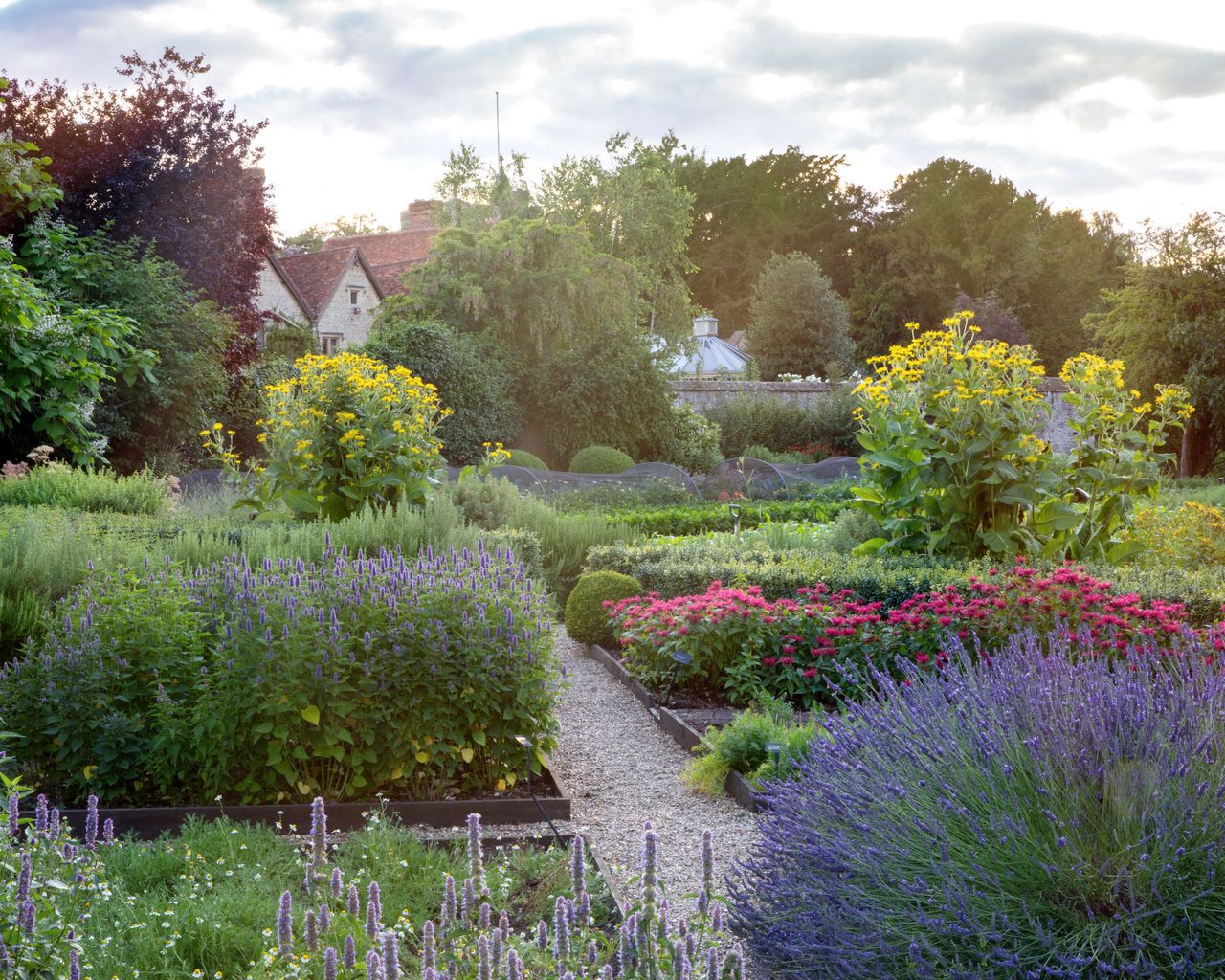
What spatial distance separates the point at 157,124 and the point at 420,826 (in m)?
13.4

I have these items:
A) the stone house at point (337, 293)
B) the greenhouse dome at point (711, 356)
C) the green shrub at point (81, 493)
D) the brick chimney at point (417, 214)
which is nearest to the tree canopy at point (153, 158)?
the green shrub at point (81, 493)

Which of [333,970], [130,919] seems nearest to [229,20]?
[130,919]

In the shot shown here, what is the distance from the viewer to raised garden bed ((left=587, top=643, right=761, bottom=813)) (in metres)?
4.45

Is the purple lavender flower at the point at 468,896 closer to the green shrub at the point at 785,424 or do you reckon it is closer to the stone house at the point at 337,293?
the green shrub at the point at 785,424

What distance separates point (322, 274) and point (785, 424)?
55.8ft

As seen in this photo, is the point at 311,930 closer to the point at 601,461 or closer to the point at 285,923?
the point at 285,923

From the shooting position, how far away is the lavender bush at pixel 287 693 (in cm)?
409

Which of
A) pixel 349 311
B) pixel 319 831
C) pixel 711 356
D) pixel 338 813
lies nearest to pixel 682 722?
pixel 338 813

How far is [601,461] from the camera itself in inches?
739

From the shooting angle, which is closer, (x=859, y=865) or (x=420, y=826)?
(x=859, y=865)

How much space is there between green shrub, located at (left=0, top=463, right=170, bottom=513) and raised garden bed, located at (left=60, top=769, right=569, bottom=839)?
16.5 feet

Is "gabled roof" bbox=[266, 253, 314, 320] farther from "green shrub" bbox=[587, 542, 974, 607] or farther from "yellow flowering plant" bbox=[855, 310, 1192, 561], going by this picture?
"yellow flowering plant" bbox=[855, 310, 1192, 561]

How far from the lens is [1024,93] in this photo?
10.8 metres

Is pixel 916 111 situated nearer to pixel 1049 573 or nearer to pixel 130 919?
pixel 1049 573
